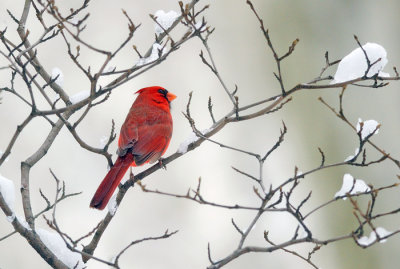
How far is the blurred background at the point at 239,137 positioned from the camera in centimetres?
743

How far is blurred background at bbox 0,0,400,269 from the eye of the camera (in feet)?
24.4

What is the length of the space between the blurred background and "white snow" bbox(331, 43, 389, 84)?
A: 14.9 feet

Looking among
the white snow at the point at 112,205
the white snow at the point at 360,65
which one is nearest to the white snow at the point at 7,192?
the white snow at the point at 112,205

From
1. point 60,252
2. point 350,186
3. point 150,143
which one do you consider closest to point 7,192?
point 60,252

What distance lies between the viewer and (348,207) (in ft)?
24.4

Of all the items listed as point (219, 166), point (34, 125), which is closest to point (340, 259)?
point (219, 166)

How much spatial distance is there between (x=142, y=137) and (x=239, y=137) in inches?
176

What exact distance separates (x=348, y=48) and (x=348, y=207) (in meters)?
2.03

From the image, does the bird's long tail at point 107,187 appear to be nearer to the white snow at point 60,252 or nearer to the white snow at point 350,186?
the white snow at point 60,252

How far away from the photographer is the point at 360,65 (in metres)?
2.94

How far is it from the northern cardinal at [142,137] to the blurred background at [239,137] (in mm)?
3111

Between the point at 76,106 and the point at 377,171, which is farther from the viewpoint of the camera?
the point at 377,171

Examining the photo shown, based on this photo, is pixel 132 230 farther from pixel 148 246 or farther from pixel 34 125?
pixel 34 125

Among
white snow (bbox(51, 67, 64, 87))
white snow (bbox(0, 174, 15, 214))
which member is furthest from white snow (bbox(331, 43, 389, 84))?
white snow (bbox(0, 174, 15, 214))
